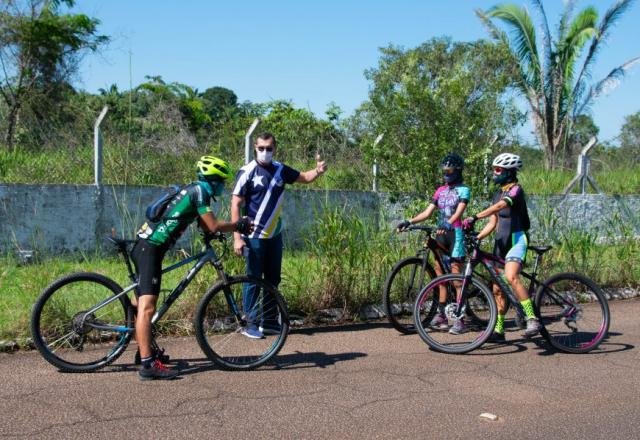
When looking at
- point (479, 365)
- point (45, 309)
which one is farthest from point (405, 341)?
point (45, 309)

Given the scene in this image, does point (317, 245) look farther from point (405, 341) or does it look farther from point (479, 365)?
point (479, 365)

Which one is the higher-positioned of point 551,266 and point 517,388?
point 551,266

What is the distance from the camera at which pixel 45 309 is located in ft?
20.5

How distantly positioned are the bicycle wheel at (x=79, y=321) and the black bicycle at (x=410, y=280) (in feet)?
8.96

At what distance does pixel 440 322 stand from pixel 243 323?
2.11 m

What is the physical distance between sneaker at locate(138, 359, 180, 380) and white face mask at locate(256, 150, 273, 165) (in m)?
2.21

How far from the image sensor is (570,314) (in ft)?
24.0

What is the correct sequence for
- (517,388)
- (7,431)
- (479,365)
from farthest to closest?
(479,365) < (517,388) < (7,431)

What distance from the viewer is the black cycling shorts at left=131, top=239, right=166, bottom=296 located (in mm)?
5934

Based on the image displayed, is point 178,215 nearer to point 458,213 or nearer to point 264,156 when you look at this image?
point 264,156

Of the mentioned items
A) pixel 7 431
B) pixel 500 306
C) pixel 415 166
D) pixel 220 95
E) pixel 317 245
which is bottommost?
pixel 7 431

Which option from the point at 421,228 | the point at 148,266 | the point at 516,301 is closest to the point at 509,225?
the point at 516,301

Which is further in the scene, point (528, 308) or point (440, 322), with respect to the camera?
point (440, 322)

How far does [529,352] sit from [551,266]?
3096mm
